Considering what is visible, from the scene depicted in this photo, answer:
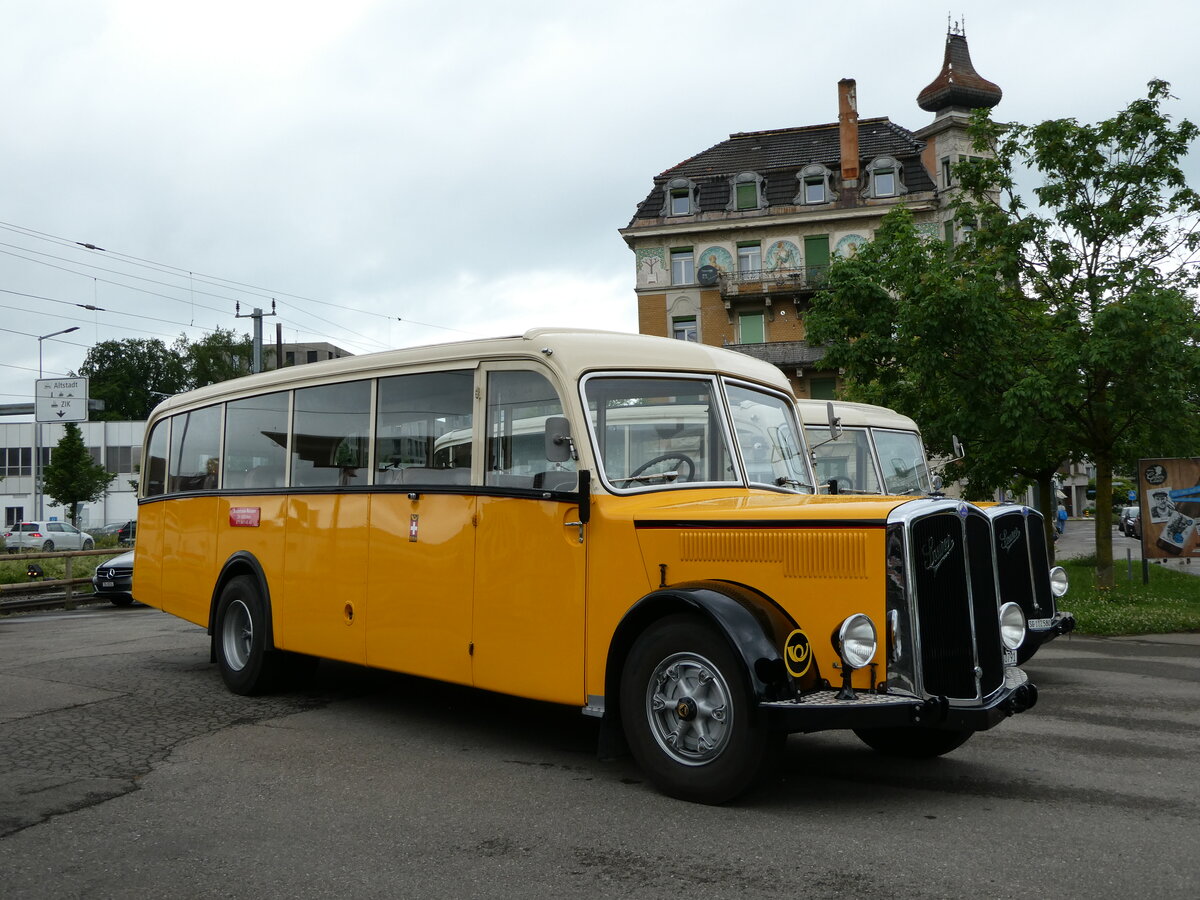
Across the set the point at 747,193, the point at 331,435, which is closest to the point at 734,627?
the point at 331,435

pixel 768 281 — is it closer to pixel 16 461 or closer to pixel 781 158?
Answer: pixel 781 158

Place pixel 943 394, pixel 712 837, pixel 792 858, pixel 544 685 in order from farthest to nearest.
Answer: pixel 943 394 < pixel 544 685 < pixel 712 837 < pixel 792 858

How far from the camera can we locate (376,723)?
26.4 ft

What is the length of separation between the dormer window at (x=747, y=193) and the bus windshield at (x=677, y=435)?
146ft

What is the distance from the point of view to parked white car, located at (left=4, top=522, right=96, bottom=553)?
1948 inches

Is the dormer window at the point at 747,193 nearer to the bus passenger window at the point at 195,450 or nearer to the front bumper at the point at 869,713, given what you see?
the bus passenger window at the point at 195,450

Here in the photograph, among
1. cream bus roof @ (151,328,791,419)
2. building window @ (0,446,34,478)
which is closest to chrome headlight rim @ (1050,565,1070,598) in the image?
cream bus roof @ (151,328,791,419)

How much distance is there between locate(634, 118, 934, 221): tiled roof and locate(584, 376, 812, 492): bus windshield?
4429cm

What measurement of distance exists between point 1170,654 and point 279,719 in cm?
871

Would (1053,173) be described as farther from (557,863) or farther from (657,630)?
(557,863)

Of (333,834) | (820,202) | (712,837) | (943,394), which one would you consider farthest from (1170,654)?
(820,202)

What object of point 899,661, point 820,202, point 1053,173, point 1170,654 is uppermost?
point 820,202

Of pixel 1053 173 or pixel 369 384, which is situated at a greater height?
pixel 1053 173

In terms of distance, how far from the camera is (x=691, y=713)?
18.5 ft
